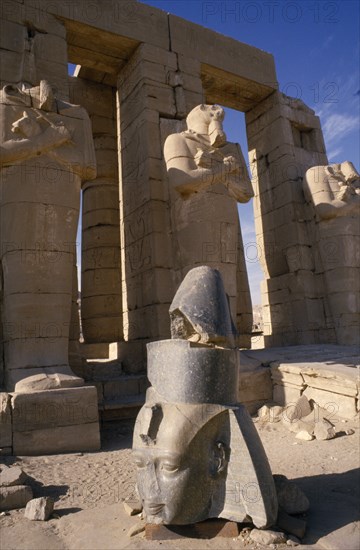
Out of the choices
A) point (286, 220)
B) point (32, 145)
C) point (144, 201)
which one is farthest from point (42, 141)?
point (286, 220)

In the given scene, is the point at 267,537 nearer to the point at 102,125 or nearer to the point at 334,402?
the point at 334,402

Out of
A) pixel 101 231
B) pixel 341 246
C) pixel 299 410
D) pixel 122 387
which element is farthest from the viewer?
pixel 101 231

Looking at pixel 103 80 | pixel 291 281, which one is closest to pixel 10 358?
pixel 291 281

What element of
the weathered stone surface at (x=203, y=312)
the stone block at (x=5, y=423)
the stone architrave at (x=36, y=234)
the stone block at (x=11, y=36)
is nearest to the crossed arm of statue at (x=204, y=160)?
the stone architrave at (x=36, y=234)

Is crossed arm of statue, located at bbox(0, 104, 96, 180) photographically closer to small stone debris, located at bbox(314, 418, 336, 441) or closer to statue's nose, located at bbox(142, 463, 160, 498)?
statue's nose, located at bbox(142, 463, 160, 498)

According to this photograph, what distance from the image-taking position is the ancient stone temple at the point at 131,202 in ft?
14.5

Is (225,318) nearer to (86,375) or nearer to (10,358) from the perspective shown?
(10,358)

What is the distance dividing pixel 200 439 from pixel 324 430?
2.31 m

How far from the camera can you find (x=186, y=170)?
5512 millimetres

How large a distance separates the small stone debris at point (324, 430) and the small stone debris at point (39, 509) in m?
2.63

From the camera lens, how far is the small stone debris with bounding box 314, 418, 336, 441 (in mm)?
4238

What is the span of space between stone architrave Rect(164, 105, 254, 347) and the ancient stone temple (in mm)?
19

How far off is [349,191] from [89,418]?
17.6 feet

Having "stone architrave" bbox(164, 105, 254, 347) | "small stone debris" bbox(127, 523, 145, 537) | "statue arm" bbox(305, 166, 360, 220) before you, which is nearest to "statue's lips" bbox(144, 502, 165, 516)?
"small stone debris" bbox(127, 523, 145, 537)
